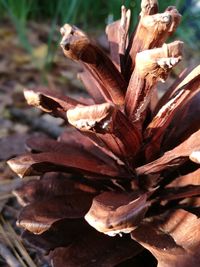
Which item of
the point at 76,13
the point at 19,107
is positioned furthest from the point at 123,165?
the point at 76,13

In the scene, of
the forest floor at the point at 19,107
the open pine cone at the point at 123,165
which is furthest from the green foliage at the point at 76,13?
the open pine cone at the point at 123,165

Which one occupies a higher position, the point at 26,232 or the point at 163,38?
the point at 163,38

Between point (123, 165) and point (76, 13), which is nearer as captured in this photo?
point (123, 165)

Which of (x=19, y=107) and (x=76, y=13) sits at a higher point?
(x=76, y=13)

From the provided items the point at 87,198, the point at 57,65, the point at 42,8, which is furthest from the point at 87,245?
the point at 42,8

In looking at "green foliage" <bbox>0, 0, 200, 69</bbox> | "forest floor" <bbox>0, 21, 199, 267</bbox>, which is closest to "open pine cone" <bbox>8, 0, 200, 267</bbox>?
"forest floor" <bbox>0, 21, 199, 267</bbox>

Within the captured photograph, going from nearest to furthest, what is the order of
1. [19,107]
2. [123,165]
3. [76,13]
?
[123,165]
[19,107]
[76,13]

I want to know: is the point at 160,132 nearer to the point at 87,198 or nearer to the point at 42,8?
the point at 87,198

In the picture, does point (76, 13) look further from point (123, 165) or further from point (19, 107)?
point (123, 165)

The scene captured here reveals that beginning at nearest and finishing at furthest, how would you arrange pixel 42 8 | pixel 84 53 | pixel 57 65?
1. pixel 84 53
2. pixel 57 65
3. pixel 42 8
